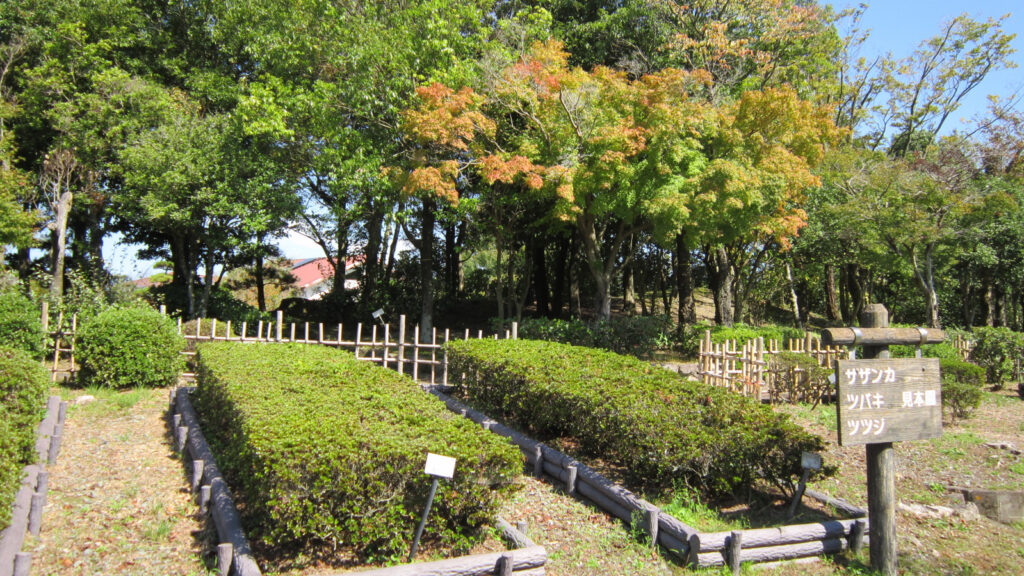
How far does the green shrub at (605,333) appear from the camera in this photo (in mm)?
15469

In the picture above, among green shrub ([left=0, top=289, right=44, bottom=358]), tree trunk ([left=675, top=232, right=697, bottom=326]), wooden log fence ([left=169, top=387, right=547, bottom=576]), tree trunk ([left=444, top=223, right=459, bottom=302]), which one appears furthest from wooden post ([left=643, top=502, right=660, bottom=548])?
tree trunk ([left=444, top=223, right=459, bottom=302])

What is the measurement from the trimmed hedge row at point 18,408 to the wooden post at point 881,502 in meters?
6.50

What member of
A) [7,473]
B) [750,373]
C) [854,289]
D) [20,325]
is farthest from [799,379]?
[854,289]

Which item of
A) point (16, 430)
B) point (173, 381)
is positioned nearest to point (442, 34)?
point (173, 381)

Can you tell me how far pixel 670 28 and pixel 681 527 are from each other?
16.9m

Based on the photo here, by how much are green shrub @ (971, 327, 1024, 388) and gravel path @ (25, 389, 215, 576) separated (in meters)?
17.3

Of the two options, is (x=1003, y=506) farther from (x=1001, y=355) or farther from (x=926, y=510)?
(x=1001, y=355)

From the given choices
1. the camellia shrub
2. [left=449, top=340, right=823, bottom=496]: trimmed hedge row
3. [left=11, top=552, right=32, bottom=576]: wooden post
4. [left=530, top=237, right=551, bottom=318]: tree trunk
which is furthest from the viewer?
[left=530, top=237, right=551, bottom=318]: tree trunk

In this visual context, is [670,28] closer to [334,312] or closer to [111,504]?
[334,312]

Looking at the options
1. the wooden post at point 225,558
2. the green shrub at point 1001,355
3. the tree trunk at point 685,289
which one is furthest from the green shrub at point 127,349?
the green shrub at point 1001,355

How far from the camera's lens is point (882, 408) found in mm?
5098

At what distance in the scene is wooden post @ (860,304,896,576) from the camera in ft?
16.6

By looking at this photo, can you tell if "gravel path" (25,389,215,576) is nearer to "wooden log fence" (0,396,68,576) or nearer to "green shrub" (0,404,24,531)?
"wooden log fence" (0,396,68,576)

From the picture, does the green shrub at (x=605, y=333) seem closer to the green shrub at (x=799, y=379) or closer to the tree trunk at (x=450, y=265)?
the green shrub at (x=799, y=379)
